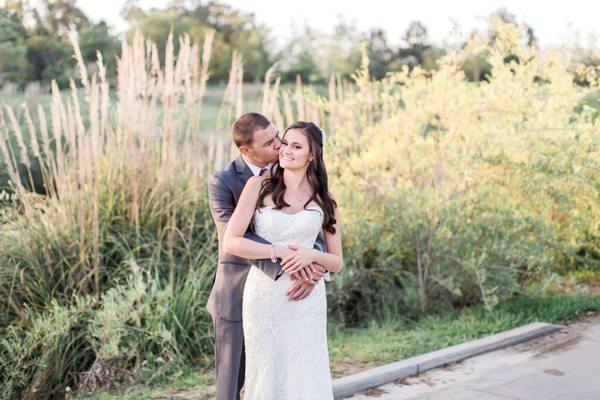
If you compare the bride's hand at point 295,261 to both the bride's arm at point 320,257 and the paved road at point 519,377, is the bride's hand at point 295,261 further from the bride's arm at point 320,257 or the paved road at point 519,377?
the paved road at point 519,377

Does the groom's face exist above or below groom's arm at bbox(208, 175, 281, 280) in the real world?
above

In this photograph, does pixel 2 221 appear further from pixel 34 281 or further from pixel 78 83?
pixel 78 83

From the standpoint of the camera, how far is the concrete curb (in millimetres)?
5316

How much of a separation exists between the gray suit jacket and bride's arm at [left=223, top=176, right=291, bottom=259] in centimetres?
25

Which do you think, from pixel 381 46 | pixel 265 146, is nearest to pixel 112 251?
pixel 265 146

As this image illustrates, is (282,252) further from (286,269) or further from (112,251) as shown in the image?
(112,251)

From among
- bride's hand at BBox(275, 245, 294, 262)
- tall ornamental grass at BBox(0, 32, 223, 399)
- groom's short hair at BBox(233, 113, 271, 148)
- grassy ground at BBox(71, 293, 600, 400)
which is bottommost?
grassy ground at BBox(71, 293, 600, 400)

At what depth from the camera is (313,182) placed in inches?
148

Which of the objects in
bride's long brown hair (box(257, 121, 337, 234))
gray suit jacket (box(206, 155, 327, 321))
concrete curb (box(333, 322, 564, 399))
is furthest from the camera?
concrete curb (box(333, 322, 564, 399))

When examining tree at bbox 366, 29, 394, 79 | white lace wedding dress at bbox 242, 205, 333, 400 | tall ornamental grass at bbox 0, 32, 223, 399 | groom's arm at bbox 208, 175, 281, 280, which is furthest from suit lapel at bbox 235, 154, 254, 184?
tree at bbox 366, 29, 394, 79

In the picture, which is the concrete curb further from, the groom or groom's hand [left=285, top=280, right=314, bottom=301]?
groom's hand [left=285, top=280, right=314, bottom=301]

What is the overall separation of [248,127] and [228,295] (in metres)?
0.89

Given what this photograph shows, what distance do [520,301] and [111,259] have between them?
13.1ft

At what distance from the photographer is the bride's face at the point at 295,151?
12.1ft
